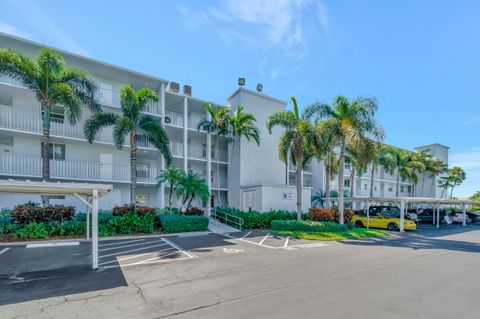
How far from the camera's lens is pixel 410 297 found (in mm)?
5578

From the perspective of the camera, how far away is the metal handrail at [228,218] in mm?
17755

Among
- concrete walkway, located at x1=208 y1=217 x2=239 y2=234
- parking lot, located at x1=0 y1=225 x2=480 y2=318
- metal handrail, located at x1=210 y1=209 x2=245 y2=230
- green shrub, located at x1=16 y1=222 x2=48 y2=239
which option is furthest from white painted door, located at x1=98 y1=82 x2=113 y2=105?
concrete walkway, located at x1=208 y1=217 x2=239 y2=234

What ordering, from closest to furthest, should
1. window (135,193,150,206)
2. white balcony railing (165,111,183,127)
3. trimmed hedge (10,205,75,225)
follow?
1. trimmed hedge (10,205,75,225)
2. window (135,193,150,206)
3. white balcony railing (165,111,183,127)

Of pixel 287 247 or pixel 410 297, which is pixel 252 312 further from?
pixel 287 247

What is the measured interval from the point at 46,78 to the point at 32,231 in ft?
27.4

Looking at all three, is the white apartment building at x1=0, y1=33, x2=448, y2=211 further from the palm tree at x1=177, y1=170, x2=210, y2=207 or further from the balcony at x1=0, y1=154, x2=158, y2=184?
the palm tree at x1=177, y1=170, x2=210, y2=207

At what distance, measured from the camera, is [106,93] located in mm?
19188

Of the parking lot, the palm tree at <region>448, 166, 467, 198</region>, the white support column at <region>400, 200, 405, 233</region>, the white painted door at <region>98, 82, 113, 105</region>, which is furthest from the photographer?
the palm tree at <region>448, 166, 467, 198</region>

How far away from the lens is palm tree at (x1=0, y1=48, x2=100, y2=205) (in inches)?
512

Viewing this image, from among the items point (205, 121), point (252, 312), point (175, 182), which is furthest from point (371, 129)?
point (252, 312)

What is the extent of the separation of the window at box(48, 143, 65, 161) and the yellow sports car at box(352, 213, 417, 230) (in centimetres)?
2472

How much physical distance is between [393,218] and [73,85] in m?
25.4

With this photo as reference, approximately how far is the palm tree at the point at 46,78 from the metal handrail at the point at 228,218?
1165cm

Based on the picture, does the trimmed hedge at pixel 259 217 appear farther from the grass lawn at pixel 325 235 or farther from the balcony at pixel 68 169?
the balcony at pixel 68 169
